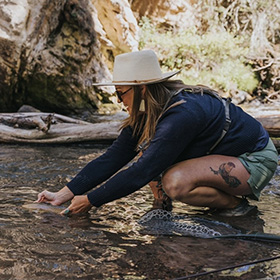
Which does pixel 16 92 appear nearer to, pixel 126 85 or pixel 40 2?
pixel 40 2

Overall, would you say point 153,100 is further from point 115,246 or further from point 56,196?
point 56,196

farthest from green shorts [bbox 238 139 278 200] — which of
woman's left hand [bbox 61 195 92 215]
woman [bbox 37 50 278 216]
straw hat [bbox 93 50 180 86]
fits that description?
woman's left hand [bbox 61 195 92 215]

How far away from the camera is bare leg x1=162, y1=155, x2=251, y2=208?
232 centimetres

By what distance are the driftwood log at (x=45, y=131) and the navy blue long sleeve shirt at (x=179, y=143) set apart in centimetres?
281

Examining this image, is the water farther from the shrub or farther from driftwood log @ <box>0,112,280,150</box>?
the shrub

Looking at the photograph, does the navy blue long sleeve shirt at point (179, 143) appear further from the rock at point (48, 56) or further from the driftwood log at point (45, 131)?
the rock at point (48, 56)

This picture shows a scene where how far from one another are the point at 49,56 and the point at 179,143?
289 inches

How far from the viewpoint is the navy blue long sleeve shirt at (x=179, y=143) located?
7.09 feet

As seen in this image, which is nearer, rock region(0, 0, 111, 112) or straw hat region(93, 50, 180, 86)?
straw hat region(93, 50, 180, 86)

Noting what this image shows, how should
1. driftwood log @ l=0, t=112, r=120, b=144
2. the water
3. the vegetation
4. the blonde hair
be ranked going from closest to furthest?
1. the water
2. the blonde hair
3. driftwood log @ l=0, t=112, r=120, b=144
4. the vegetation

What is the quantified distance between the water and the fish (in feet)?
0.13

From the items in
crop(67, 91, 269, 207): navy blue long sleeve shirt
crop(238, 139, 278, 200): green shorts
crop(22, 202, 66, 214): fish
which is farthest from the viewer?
crop(22, 202, 66, 214): fish

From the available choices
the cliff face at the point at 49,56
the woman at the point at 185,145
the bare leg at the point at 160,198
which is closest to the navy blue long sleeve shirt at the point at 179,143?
the woman at the point at 185,145

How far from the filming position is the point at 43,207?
2641mm
